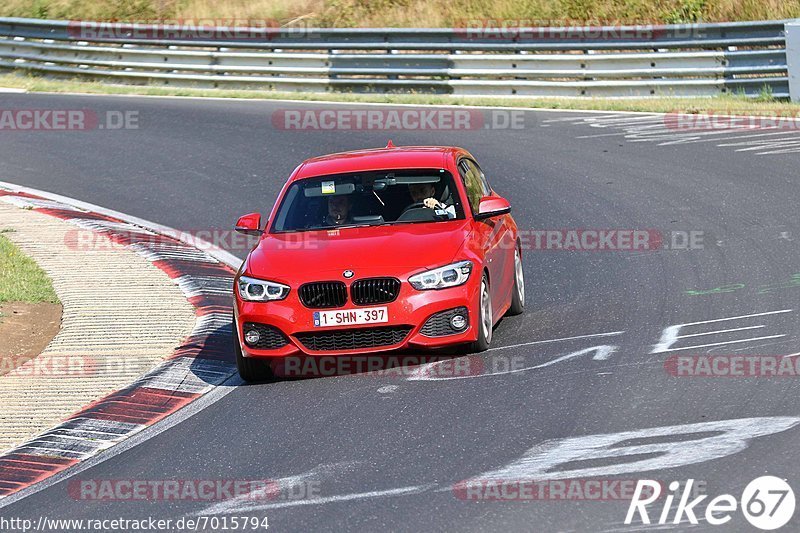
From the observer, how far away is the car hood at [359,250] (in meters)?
9.94

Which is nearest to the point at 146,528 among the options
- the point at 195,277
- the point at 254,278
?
the point at 254,278

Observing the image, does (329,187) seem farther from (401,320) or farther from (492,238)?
(401,320)

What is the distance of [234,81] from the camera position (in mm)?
27828

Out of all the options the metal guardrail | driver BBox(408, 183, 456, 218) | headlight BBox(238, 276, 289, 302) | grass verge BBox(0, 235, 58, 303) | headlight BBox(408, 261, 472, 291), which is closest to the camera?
headlight BBox(408, 261, 472, 291)

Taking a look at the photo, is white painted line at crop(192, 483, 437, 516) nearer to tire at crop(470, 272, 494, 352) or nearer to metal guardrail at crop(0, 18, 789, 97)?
tire at crop(470, 272, 494, 352)

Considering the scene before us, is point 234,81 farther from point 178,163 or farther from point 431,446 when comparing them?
point 431,446

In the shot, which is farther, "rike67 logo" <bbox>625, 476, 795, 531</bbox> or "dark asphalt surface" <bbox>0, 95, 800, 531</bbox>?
"dark asphalt surface" <bbox>0, 95, 800, 531</bbox>

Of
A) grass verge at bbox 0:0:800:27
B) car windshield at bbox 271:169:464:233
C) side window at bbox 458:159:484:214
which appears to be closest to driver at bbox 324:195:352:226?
car windshield at bbox 271:169:464:233

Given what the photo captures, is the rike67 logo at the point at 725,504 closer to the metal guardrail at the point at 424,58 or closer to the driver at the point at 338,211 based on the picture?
the driver at the point at 338,211

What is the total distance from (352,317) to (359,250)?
0.66 metres

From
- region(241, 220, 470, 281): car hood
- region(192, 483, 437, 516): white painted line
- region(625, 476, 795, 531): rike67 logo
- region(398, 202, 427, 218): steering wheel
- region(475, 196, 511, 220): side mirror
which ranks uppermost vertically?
region(398, 202, 427, 218): steering wheel

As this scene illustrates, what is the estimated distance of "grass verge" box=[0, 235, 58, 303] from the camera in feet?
41.6

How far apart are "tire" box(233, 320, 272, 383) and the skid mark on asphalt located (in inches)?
406

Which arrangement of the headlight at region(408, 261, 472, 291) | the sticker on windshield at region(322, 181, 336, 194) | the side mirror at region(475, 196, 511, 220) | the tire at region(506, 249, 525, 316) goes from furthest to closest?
the tire at region(506, 249, 525, 316)
the sticker on windshield at region(322, 181, 336, 194)
the side mirror at region(475, 196, 511, 220)
the headlight at region(408, 261, 472, 291)
